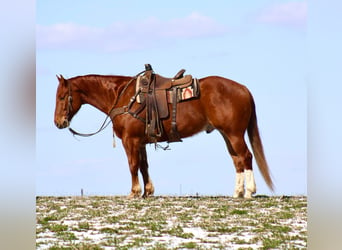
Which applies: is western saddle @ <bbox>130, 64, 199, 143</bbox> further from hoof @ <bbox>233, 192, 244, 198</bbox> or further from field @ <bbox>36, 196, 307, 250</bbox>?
hoof @ <bbox>233, 192, 244, 198</bbox>

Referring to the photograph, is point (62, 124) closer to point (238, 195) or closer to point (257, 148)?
point (238, 195)

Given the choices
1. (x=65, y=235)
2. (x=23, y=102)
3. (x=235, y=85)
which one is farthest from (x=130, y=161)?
(x=23, y=102)

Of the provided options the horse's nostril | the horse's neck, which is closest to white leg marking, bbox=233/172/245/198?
the horse's neck

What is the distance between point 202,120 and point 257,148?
1008 mm

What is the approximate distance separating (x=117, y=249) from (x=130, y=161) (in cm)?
344

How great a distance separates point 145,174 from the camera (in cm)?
938

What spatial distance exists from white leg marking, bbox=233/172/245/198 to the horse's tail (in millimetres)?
359

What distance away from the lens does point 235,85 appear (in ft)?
29.7

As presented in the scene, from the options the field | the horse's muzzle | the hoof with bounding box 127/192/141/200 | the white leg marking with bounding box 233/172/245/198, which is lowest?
the field

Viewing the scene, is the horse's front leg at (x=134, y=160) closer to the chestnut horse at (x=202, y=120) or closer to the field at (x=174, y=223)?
the chestnut horse at (x=202, y=120)

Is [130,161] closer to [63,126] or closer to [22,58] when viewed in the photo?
[63,126]

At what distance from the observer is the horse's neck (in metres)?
9.78

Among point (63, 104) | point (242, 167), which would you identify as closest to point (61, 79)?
point (63, 104)

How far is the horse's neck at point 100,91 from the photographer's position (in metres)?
9.78
